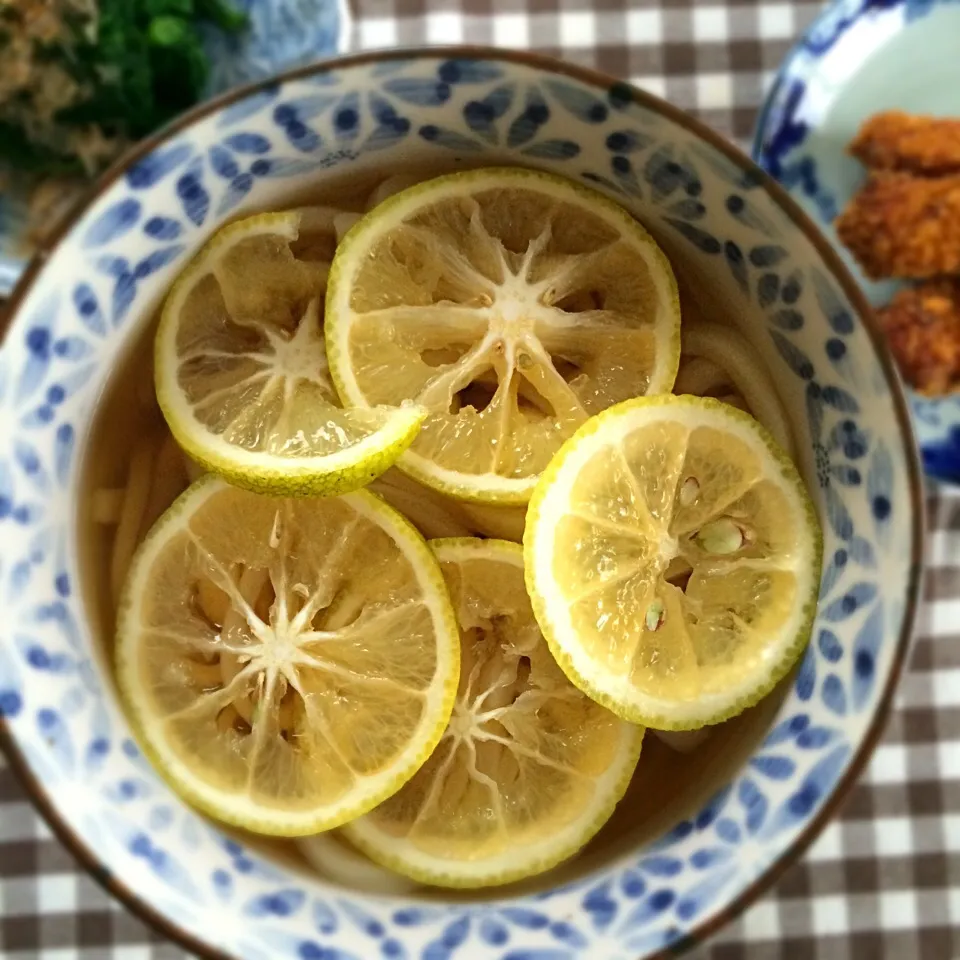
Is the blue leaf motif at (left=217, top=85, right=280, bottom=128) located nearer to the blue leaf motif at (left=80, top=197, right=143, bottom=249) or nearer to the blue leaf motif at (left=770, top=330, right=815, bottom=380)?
the blue leaf motif at (left=80, top=197, right=143, bottom=249)

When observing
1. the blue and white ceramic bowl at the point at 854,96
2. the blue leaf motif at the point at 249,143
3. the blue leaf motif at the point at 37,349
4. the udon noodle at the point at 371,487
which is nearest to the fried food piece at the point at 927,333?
the blue and white ceramic bowl at the point at 854,96

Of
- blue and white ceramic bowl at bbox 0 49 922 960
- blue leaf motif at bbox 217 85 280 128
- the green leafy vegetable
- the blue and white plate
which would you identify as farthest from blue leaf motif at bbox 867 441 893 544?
the green leafy vegetable

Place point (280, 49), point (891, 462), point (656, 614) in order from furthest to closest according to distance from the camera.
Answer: point (280, 49) → point (656, 614) → point (891, 462)

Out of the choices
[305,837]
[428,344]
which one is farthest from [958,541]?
[305,837]

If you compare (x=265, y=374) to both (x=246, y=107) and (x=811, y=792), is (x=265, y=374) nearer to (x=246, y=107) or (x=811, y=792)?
(x=246, y=107)

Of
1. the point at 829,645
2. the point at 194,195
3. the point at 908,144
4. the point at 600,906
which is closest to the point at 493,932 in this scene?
the point at 600,906

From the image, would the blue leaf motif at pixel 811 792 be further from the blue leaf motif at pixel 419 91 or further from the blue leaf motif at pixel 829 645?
the blue leaf motif at pixel 419 91

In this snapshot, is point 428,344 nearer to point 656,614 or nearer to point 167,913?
point 656,614
